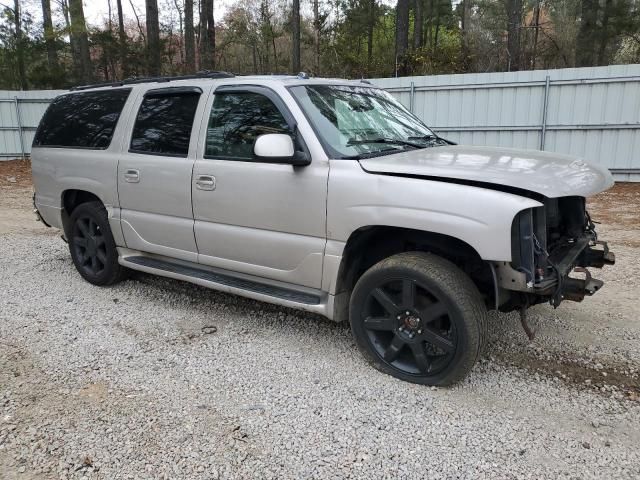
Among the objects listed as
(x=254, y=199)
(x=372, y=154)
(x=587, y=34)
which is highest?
(x=587, y=34)

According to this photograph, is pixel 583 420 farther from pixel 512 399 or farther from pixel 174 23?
pixel 174 23

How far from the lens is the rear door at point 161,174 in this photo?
14.5 feet

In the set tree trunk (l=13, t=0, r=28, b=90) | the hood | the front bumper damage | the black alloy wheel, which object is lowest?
the black alloy wheel

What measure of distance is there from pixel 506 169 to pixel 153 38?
1829 centimetres

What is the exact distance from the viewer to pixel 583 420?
3082 millimetres

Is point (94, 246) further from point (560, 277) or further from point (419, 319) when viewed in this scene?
point (560, 277)

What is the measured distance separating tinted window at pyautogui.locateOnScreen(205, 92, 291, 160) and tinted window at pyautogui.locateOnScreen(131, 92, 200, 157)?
0.27 meters

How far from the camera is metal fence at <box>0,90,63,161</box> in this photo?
1677cm

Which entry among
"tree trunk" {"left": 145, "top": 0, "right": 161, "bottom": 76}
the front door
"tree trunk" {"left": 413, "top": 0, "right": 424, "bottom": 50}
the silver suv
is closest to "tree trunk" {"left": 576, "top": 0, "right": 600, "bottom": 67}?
"tree trunk" {"left": 413, "top": 0, "right": 424, "bottom": 50}

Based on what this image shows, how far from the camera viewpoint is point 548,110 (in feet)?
39.2

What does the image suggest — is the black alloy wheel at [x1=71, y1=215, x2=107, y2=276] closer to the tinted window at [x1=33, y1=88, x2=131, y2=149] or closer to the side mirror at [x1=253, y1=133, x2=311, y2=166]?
the tinted window at [x1=33, y1=88, x2=131, y2=149]

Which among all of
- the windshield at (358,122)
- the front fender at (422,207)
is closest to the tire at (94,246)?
the windshield at (358,122)

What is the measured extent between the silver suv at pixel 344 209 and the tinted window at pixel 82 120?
1.3 inches

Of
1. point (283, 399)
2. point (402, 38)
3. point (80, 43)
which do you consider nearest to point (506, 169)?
point (283, 399)
